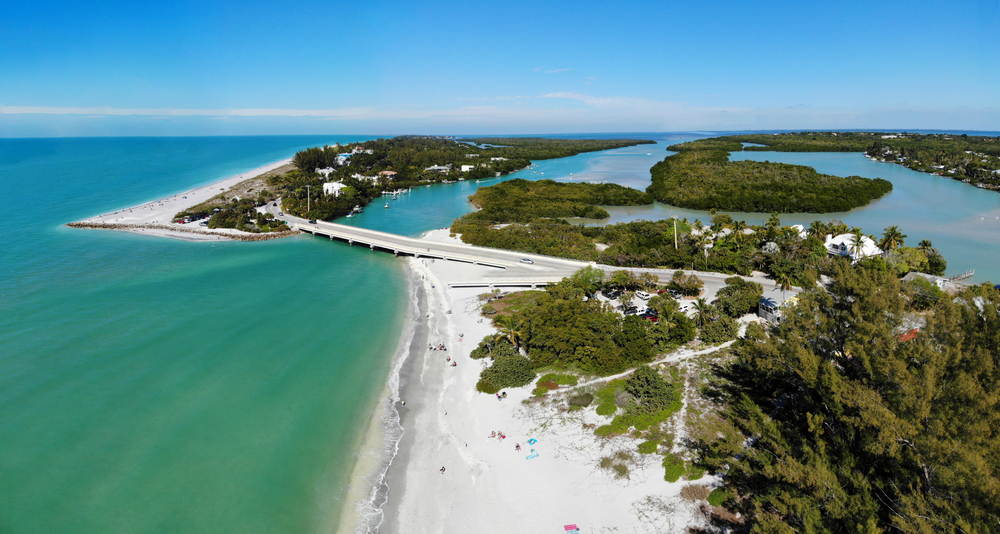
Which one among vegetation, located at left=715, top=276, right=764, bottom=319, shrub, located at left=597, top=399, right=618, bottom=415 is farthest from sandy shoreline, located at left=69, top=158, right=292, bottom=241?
vegetation, located at left=715, top=276, right=764, bottom=319

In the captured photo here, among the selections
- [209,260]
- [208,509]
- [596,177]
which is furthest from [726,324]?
[596,177]

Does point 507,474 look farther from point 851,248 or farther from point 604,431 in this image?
point 851,248

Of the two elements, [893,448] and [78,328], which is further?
[78,328]

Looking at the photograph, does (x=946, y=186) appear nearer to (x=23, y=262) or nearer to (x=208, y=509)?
(x=208, y=509)

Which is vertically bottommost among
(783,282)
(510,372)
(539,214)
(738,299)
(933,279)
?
(510,372)

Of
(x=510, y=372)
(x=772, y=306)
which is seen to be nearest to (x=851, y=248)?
(x=772, y=306)

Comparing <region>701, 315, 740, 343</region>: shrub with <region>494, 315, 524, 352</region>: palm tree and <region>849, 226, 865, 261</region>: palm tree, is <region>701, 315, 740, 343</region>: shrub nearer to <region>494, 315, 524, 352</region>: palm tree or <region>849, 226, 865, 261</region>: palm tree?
<region>494, 315, 524, 352</region>: palm tree
